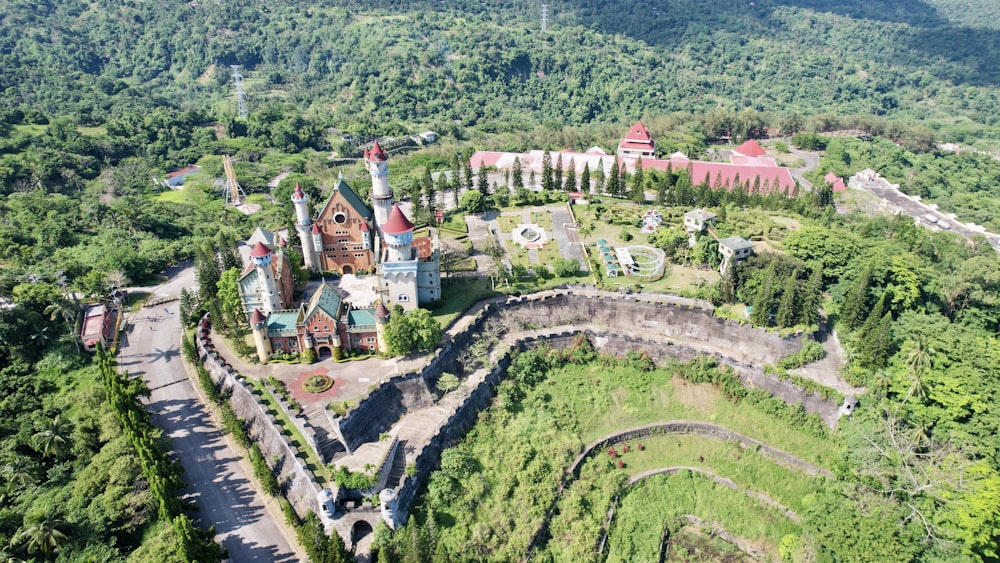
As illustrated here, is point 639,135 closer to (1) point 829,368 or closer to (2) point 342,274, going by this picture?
(1) point 829,368

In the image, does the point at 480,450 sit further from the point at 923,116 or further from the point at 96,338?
the point at 923,116

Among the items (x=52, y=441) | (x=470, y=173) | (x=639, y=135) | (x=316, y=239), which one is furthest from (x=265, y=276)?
(x=639, y=135)

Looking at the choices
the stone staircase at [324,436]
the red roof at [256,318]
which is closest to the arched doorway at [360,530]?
the stone staircase at [324,436]

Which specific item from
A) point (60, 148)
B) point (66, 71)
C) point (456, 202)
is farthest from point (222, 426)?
point (66, 71)

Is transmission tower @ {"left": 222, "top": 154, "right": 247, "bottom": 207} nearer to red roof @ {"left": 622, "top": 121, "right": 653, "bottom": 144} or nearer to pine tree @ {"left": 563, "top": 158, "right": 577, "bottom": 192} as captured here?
pine tree @ {"left": 563, "top": 158, "right": 577, "bottom": 192}

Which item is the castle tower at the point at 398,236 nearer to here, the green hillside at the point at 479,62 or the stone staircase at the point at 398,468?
the stone staircase at the point at 398,468

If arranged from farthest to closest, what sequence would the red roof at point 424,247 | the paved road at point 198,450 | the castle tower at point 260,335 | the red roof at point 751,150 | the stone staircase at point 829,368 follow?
1. the red roof at point 751,150
2. the red roof at point 424,247
3. the stone staircase at point 829,368
4. the castle tower at point 260,335
5. the paved road at point 198,450
